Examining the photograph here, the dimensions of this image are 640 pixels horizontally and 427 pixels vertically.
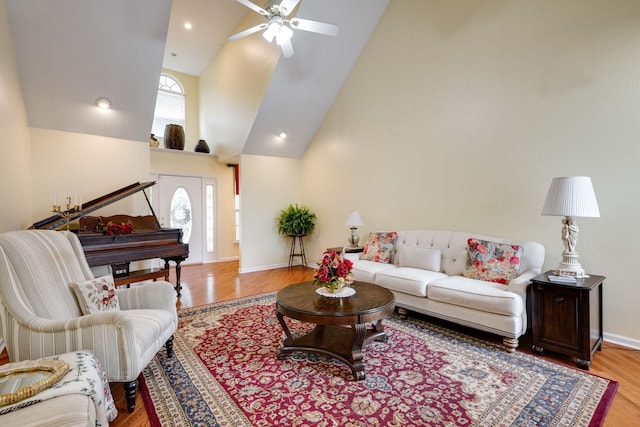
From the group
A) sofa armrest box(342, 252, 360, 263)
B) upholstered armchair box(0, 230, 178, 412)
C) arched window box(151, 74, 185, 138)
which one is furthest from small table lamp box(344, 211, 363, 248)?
arched window box(151, 74, 185, 138)

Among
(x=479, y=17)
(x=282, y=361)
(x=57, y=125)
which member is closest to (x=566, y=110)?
(x=479, y=17)

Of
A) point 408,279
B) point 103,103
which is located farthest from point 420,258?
point 103,103

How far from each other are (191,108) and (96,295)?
19.8 feet

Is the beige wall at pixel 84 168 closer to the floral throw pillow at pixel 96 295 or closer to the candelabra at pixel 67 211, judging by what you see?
the candelabra at pixel 67 211

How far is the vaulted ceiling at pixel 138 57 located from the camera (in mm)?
3482

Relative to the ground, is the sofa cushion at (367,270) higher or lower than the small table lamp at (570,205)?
lower

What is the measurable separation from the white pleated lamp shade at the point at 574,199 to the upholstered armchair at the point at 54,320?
10.7ft

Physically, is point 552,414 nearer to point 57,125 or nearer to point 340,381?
point 340,381

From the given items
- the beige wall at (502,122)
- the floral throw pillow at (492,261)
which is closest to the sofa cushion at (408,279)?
the floral throw pillow at (492,261)

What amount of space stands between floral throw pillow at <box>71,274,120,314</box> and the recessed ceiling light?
3.11 m

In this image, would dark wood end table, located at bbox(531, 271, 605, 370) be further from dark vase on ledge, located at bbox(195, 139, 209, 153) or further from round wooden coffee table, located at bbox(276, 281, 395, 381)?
dark vase on ledge, located at bbox(195, 139, 209, 153)

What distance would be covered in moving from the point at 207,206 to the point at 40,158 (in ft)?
10.2

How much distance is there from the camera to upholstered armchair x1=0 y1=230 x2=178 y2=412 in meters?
1.74

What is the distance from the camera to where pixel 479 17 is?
364 cm
